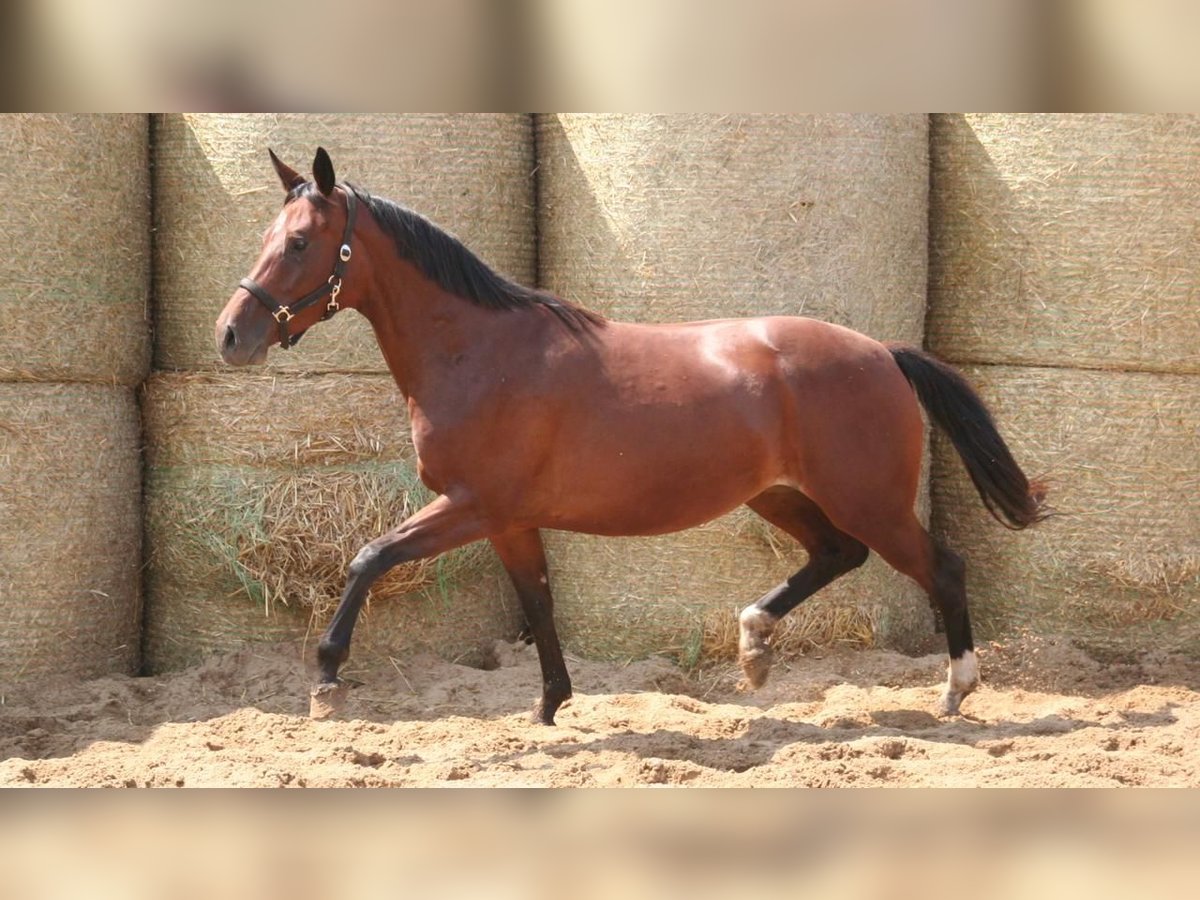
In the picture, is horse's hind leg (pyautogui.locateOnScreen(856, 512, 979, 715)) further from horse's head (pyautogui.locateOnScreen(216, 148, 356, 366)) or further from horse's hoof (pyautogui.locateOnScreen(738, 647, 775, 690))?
horse's head (pyautogui.locateOnScreen(216, 148, 356, 366))

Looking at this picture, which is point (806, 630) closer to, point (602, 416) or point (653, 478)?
point (653, 478)

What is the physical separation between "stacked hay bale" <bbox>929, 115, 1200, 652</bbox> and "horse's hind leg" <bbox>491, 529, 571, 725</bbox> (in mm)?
1926

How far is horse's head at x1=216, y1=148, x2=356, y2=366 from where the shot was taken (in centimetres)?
393

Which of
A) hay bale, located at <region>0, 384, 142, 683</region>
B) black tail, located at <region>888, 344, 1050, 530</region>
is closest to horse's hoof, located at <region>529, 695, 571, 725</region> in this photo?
black tail, located at <region>888, 344, 1050, 530</region>

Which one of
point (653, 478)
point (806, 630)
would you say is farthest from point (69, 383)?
point (806, 630)

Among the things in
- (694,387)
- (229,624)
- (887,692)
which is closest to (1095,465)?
(887,692)

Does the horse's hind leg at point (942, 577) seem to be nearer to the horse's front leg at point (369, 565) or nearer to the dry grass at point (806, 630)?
the dry grass at point (806, 630)

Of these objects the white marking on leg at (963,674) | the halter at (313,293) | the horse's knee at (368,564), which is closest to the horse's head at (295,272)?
the halter at (313,293)

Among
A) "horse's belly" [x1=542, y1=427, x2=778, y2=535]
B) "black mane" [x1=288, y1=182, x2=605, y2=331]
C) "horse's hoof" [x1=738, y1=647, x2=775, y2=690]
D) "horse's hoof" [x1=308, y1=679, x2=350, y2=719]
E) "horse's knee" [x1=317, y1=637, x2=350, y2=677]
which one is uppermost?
"black mane" [x1=288, y1=182, x2=605, y2=331]

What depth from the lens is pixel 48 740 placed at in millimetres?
4270

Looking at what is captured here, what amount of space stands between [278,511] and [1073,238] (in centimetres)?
321

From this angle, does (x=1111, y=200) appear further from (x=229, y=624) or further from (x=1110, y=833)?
(x=1110, y=833)

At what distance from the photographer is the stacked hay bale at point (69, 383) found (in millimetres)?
4680

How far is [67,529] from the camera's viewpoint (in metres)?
4.88
